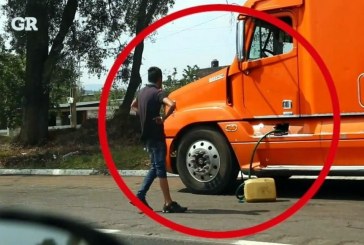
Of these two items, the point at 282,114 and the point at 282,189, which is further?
the point at 282,189

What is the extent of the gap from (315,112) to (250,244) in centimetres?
326

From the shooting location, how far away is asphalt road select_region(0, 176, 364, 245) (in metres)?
6.37

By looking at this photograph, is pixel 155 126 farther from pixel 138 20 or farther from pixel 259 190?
pixel 138 20

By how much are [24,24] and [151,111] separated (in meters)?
12.2

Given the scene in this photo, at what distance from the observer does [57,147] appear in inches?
714

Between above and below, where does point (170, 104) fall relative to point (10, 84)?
below

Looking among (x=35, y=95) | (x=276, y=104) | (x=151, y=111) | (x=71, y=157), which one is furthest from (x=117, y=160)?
(x=151, y=111)

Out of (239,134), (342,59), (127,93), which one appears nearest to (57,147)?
(127,93)

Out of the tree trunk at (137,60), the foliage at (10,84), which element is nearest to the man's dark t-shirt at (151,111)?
the tree trunk at (137,60)

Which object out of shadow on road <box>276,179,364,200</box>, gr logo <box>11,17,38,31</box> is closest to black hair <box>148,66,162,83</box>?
shadow on road <box>276,179,364,200</box>

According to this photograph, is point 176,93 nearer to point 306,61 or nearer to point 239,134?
point 239,134

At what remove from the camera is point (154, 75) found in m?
7.82

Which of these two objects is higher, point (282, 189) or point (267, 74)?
point (267, 74)

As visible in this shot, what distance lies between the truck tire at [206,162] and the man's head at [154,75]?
71.5 inches
